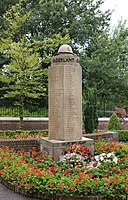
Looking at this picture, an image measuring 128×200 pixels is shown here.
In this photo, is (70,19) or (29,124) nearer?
(29,124)

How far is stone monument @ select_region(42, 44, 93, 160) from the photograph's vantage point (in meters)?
6.53

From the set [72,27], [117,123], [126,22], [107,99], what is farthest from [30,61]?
[126,22]

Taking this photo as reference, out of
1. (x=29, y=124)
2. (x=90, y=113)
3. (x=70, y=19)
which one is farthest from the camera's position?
(x=70, y=19)

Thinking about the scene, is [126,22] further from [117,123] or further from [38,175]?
[38,175]

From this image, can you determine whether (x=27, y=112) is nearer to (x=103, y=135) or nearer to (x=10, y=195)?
(x=103, y=135)

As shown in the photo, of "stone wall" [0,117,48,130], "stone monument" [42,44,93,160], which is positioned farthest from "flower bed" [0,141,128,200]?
"stone wall" [0,117,48,130]

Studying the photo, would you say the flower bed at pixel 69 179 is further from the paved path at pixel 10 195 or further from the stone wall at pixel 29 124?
the stone wall at pixel 29 124

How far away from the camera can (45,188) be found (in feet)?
13.7

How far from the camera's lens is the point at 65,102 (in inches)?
257

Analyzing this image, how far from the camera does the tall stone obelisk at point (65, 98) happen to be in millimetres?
6531

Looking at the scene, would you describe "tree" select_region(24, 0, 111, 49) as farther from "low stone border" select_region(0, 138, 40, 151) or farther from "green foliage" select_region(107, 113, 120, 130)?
"low stone border" select_region(0, 138, 40, 151)

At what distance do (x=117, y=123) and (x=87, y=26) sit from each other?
9.93 meters

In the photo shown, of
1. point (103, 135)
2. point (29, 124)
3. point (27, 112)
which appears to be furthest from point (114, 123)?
point (27, 112)

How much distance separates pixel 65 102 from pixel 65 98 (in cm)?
10
